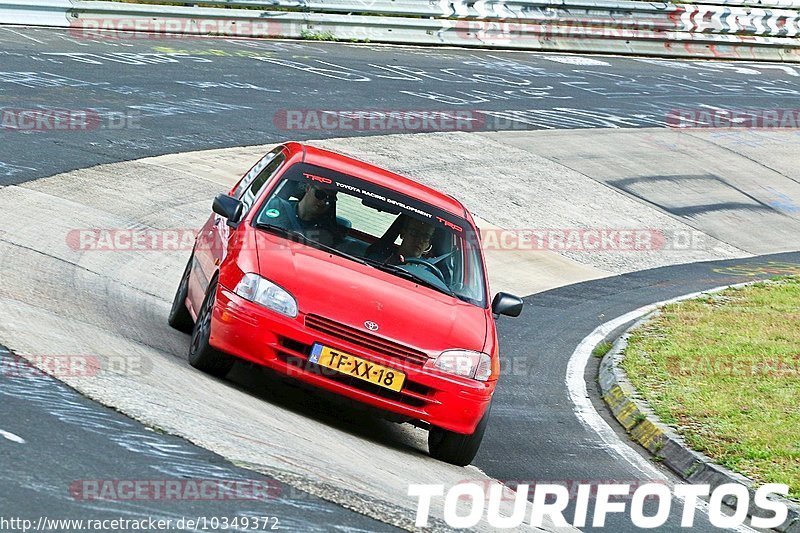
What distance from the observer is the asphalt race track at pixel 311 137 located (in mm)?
6309

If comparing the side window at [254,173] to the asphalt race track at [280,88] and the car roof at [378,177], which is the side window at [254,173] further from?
the asphalt race track at [280,88]

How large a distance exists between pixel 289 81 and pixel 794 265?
914cm

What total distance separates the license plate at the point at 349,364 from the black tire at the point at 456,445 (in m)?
0.56

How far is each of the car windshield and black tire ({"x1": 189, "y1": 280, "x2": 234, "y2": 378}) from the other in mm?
700

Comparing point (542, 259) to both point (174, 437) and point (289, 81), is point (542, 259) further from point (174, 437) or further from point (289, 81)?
point (174, 437)

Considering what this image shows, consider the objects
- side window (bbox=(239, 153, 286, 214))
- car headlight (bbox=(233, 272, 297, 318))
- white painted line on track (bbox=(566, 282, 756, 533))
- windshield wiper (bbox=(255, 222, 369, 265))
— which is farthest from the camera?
side window (bbox=(239, 153, 286, 214))

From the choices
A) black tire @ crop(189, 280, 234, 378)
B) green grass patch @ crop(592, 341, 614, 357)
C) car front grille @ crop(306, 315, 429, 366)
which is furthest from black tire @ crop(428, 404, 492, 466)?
green grass patch @ crop(592, 341, 614, 357)

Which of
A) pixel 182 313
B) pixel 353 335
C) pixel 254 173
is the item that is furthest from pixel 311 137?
pixel 353 335

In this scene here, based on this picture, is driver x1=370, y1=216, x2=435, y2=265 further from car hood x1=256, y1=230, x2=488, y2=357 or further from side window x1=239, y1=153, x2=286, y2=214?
side window x1=239, y1=153, x2=286, y2=214

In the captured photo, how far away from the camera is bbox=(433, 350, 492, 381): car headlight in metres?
8.19

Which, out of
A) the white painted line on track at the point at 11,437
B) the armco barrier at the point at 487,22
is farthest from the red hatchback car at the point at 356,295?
the armco barrier at the point at 487,22

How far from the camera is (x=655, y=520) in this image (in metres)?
7.88

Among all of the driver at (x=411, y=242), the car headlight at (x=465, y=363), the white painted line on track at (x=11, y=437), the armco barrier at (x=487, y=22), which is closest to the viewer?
the white painted line on track at (x=11, y=437)

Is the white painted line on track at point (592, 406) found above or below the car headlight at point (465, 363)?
below
